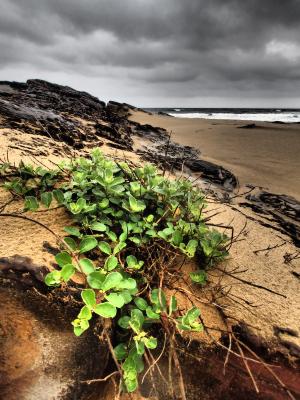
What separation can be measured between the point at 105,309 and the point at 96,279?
0.12 meters

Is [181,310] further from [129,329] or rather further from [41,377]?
[41,377]

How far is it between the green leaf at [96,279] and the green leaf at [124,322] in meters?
0.16

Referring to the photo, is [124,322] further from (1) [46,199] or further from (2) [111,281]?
(1) [46,199]

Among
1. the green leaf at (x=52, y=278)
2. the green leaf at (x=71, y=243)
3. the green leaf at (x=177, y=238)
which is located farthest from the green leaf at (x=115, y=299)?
the green leaf at (x=177, y=238)

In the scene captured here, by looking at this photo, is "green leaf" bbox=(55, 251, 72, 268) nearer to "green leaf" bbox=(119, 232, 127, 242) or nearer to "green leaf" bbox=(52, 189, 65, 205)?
"green leaf" bbox=(119, 232, 127, 242)

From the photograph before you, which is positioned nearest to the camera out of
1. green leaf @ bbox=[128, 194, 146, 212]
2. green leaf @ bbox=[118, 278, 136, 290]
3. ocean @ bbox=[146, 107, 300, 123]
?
green leaf @ bbox=[118, 278, 136, 290]

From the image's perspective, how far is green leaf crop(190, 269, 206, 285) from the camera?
1365 mm

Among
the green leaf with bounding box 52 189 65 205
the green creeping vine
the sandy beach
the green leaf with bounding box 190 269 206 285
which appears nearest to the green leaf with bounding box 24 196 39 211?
the green creeping vine

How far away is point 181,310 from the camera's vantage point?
121 centimetres

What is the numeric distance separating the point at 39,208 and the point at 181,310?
2.92 feet

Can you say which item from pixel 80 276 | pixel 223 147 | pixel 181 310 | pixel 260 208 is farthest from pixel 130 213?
pixel 223 147

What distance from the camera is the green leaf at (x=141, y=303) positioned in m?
1.16

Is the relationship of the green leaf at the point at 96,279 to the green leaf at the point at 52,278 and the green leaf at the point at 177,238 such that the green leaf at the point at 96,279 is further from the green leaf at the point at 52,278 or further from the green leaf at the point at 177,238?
the green leaf at the point at 177,238

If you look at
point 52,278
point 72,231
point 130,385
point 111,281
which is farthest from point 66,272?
point 130,385
